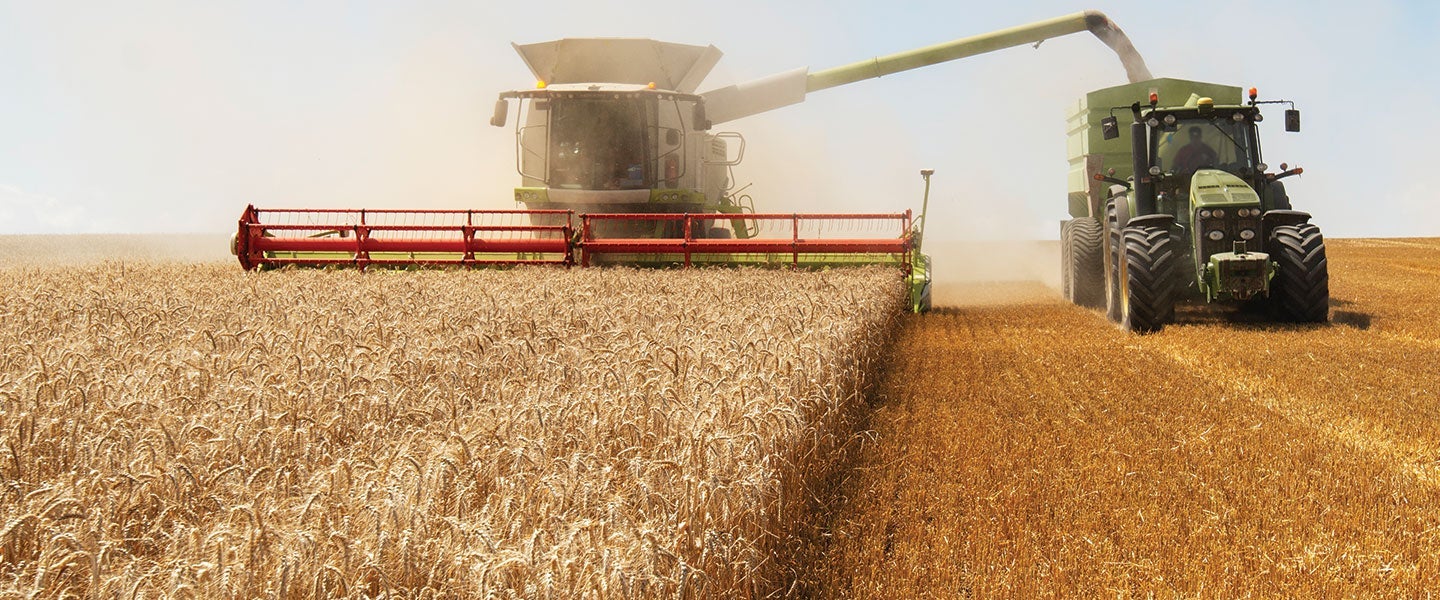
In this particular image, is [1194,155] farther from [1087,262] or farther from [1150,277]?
[1087,262]

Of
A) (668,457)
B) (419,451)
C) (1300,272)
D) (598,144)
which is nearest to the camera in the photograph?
(668,457)

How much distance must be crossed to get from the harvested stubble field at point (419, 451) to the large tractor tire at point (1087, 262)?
6.42 metres

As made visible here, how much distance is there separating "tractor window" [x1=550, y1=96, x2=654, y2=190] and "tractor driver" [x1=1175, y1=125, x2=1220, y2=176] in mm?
5621

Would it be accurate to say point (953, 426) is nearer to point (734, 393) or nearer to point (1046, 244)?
point (734, 393)

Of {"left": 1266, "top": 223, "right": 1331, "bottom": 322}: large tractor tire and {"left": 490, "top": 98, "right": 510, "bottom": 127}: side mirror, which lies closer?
{"left": 1266, "top": 223, "right": 1331, "bottom": 322}: large tractor tire

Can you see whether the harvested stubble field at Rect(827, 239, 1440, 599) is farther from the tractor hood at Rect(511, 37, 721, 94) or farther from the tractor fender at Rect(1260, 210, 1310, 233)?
the tractor hood at Rect(511, 37, 721, 94)

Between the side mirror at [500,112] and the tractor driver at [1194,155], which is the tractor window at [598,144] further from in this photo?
the tractor driver at [1194,155]

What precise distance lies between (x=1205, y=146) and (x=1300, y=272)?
155cm

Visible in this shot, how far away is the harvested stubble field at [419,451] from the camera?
2.54m

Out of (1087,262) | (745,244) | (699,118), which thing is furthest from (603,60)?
(1087,262)

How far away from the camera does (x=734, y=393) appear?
14.7ft

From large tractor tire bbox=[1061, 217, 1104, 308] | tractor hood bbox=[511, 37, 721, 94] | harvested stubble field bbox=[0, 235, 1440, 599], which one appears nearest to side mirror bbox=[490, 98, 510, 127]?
tractor hood bbox=[511, 37, 721, 94]

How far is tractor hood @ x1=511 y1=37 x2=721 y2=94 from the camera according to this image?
47.6ft

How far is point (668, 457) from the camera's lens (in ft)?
11.6
